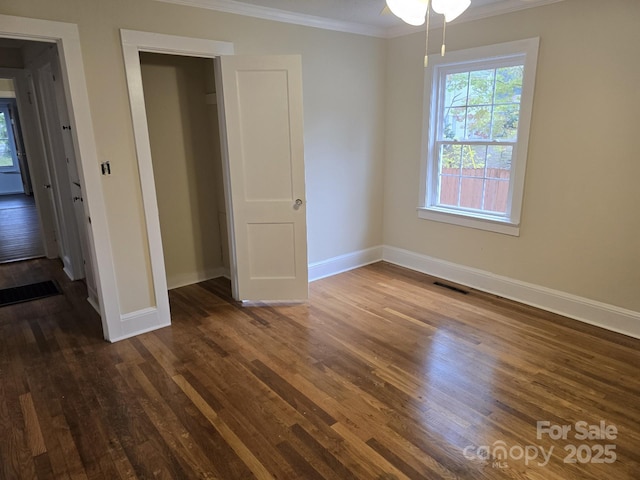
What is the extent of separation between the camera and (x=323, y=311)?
3.62m

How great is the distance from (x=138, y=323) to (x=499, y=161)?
11.2 feet

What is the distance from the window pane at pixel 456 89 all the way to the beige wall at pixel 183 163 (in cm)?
235

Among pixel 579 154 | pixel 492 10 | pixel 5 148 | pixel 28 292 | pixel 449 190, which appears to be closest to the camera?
pixel 579 154

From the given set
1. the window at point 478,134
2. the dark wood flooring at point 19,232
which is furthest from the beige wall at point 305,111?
the dark wood flooring at point 19,232

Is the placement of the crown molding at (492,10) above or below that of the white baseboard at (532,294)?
above

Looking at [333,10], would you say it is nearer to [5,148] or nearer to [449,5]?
[449,5]

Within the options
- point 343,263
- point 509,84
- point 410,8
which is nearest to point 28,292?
point 343,263

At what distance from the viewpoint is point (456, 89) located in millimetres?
3969

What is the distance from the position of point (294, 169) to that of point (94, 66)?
161cm

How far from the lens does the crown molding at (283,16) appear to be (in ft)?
10.4

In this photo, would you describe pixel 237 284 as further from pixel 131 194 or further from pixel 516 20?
pixel 516 20

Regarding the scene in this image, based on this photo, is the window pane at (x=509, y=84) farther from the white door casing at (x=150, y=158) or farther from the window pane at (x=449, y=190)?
the white door casing at (x=150, y=158)

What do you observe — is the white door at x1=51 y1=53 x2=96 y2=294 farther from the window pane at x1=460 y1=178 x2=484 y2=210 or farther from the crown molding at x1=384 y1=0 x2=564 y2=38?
the window pane at x1=460 y1=178 x2=484 y2=210

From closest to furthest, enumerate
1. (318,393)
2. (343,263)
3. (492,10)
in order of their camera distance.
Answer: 1. (318,393)
2. (492,10)
3. (343,263)
